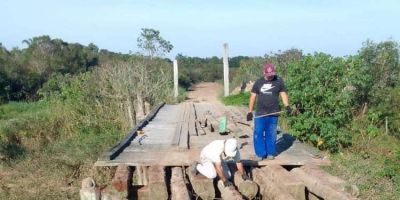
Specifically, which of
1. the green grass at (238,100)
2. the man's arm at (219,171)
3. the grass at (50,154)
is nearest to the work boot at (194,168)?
the man's arm at (219,171)

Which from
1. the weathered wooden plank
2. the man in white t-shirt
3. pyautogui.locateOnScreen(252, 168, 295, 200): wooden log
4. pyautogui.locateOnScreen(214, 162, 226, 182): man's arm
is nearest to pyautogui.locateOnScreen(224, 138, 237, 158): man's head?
the man in white t-shirt

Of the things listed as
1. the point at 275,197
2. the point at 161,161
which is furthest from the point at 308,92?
the point at 275,197

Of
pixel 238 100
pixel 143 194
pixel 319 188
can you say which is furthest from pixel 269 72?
pixel 238 100

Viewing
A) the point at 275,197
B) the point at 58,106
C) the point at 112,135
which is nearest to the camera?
the point at 275,197

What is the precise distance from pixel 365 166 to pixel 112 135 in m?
7.92

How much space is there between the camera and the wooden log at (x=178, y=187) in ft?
20.5

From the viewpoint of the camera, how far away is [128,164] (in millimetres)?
7641

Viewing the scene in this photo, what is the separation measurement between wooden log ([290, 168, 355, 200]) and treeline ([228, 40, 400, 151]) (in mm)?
3854

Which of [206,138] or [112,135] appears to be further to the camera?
[112,135]

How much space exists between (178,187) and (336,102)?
19.1 ft

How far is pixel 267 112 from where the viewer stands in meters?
8.24

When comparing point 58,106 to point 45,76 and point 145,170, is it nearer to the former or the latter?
point 145,170

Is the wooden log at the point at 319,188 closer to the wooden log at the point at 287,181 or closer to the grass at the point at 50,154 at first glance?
the wooden log at the point at 287,181

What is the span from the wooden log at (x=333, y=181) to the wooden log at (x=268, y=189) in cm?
58
